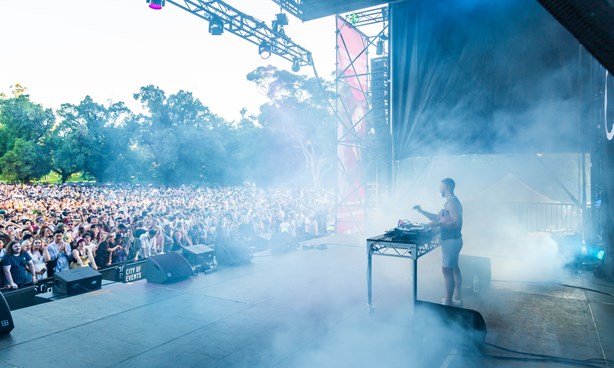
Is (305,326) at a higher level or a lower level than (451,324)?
lower

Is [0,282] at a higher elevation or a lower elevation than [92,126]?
lower

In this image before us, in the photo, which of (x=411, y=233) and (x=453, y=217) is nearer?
(x=411, y=233)

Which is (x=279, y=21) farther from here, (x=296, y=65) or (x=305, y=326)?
(x=305, y=326)

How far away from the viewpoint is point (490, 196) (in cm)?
1150

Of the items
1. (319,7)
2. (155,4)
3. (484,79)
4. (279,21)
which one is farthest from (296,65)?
(484,79)

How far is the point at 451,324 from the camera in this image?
12.5 feet

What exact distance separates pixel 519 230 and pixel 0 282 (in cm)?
1195

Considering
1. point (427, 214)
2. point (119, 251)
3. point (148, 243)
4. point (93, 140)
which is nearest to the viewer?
point (427, 214)

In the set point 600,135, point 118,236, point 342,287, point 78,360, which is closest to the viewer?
point 78,360

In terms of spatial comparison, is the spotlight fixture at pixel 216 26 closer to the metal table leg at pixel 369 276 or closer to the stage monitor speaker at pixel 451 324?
the metal table leg at pixel 369 276

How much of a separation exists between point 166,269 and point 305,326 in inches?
137

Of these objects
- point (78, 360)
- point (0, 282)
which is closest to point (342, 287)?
point (78, 360)

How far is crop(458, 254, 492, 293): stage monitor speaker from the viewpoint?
579 cm

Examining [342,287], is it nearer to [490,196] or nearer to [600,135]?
[600,135]
